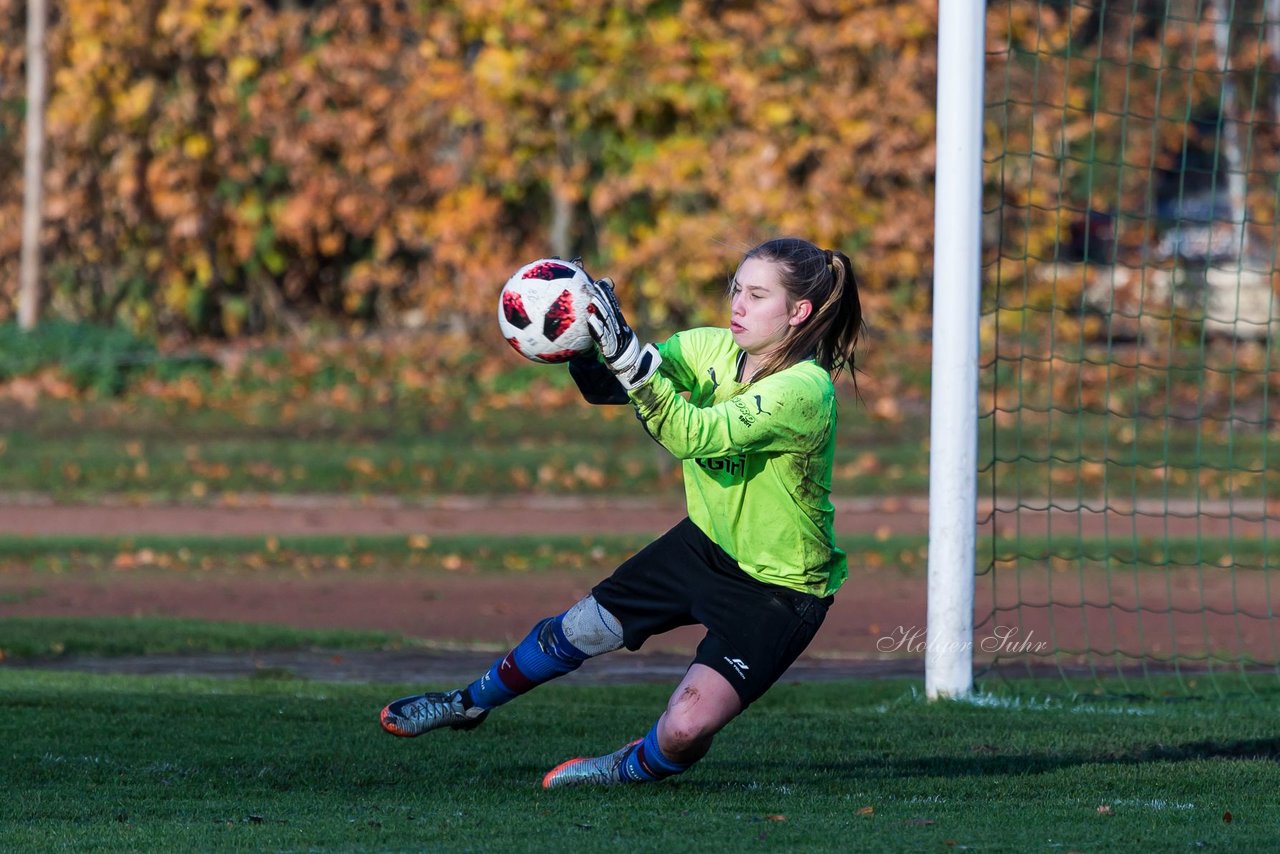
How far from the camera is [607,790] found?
5.38 m

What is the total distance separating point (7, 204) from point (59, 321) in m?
1.90

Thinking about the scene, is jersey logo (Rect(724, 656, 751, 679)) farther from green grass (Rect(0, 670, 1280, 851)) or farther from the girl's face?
the girl's face

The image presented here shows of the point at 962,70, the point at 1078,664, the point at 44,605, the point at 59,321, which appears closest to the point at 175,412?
the point at 59,321

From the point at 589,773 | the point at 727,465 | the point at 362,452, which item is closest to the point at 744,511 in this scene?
the point at 727,465

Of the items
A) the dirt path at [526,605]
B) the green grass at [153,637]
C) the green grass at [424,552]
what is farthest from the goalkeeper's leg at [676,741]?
the green grass at [424,552]

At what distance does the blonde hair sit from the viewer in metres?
5.08

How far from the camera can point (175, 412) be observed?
17609 millimetres

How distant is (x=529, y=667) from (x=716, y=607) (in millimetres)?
653

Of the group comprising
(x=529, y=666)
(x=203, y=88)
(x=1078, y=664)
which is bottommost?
(x=1078, y=664)

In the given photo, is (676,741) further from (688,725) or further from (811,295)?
(811,295)

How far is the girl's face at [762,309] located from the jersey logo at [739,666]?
2.97ft

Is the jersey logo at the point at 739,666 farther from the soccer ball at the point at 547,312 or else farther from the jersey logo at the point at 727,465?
the soccer ball at the point at 547,312

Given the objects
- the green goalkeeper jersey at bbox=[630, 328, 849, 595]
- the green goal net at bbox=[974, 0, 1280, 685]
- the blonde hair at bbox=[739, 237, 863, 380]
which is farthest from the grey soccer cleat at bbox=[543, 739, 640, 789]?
the green goal net at bbox=[974, 0, 1280, 685]

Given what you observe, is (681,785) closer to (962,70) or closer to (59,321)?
(962,70)
